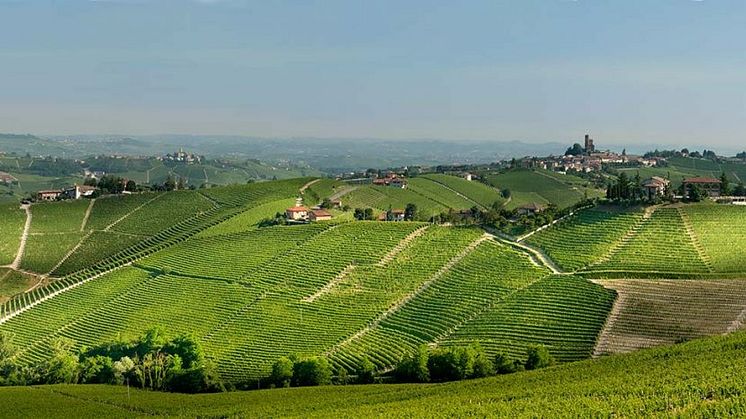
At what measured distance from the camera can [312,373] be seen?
50156mm

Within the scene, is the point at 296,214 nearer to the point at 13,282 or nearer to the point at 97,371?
the point at 13,282

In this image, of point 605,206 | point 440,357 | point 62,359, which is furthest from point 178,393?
point 605,206

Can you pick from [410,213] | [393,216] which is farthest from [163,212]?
[410,213]

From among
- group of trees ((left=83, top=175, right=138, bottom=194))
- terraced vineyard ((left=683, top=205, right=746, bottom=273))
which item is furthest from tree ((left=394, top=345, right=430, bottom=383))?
group of trees ((left=83, top=175, right=138, bottom=194))

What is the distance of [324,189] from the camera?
121562 mm

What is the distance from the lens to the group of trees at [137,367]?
170ft

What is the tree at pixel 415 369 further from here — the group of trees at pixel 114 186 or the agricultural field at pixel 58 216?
the group of trees at pixel 114 186

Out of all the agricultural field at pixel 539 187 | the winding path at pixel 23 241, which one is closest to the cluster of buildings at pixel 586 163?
the agricultural field at pixel 539 187

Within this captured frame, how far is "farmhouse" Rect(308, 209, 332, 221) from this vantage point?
95.0m

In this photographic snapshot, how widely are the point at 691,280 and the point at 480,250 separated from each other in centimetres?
2020

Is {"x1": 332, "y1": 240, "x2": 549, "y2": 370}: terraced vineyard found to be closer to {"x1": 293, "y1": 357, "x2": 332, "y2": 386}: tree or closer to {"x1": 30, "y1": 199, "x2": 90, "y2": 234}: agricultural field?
{"x1": 293, "y1": 357, "x2": 332, "y2": 386}: tree

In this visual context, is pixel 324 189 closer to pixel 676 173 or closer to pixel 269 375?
pixel 269 375

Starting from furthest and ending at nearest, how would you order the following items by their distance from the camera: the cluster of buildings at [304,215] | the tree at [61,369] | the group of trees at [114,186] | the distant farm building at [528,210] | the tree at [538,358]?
1. the group of trees at [114,186]
2. the distant farm building at [528,210]
3. the cluster of buildings at [304,215]
4. the tree at [61,369]
5. the tree at [538,358]

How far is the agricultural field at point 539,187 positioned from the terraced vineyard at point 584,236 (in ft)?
176
